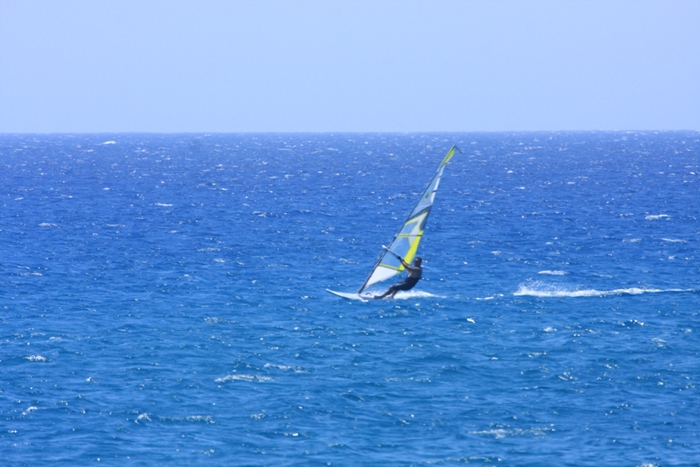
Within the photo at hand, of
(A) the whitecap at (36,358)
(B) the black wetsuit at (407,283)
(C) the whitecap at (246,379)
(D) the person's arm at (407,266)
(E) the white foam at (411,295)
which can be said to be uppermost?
(D) the person's arm at (407,266)

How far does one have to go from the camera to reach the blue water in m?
27.2

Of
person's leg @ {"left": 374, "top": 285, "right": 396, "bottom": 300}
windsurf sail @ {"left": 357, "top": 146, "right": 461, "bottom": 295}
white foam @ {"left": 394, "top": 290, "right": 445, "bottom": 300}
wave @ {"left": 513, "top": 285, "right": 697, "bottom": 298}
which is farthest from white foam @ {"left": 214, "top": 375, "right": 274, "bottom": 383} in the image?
wave @ {"left": 513, "top": 285, "right": 697, "bottom": 298}

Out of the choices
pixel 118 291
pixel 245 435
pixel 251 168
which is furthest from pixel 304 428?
pixel 251 168

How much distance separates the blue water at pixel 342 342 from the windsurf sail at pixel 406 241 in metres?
2.07

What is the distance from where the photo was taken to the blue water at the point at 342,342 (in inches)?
1070

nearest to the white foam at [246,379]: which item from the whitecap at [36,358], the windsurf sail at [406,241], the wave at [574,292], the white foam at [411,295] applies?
the whitecap at [36,358]

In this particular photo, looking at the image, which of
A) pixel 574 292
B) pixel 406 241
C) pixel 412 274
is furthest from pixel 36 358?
pixel 574 292

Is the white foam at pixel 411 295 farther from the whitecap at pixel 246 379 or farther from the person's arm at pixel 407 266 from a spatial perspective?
the whitecap at pixel 246 379

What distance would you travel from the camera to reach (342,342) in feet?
125

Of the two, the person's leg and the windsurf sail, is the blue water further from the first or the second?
the windsurf sail

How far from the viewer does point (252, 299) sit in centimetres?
4619

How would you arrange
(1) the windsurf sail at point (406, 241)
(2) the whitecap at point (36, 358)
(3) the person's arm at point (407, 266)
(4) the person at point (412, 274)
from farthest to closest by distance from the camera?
1. (1) the windsurf sail at point (406, 241)
2. (4) the person at point (412, 274)
3. (3) the person's arm at point (407, 266)
4. (2) the whitecap at point (36, 358)

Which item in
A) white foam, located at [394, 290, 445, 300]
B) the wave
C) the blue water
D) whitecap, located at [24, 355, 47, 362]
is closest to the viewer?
the blue water

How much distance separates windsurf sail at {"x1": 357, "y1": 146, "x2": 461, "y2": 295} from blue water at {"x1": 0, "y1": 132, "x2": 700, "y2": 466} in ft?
A: 6.79
